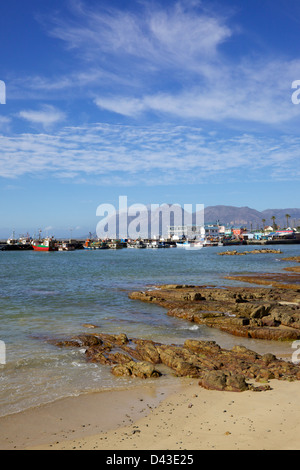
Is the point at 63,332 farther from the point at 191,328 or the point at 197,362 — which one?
the point at 197,362

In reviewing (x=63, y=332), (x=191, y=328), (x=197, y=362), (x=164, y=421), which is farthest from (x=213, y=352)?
(x=63, y=332)

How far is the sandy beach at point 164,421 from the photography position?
8.31 metres

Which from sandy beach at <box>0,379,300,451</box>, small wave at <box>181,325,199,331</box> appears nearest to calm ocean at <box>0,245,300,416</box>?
small wave at <box>181,325,199,331</box>

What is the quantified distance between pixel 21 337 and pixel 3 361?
388 centimetres

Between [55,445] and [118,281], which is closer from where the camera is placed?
[55,445]

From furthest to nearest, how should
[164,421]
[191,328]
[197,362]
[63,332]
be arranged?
1. [191,328]
2. [63,332]
3. [197,362]
4. [164,421]

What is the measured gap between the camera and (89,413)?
10.3 m

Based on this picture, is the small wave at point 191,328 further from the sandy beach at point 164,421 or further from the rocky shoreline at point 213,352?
the sandy beach at point 164,421

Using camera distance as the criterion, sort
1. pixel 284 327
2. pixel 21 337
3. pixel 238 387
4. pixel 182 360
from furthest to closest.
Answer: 1. pixel 284 327
2. pixel 21 337
3. pixel 182 360
4. pixel 238 387

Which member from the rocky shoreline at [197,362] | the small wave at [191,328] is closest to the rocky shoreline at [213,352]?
the rocky shoreline at [197,362]

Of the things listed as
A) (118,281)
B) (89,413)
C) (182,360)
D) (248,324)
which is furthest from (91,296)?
(89,413)

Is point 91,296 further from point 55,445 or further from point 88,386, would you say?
point 55,445

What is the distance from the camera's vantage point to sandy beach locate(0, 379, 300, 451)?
831cm

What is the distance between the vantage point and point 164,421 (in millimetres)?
9516
